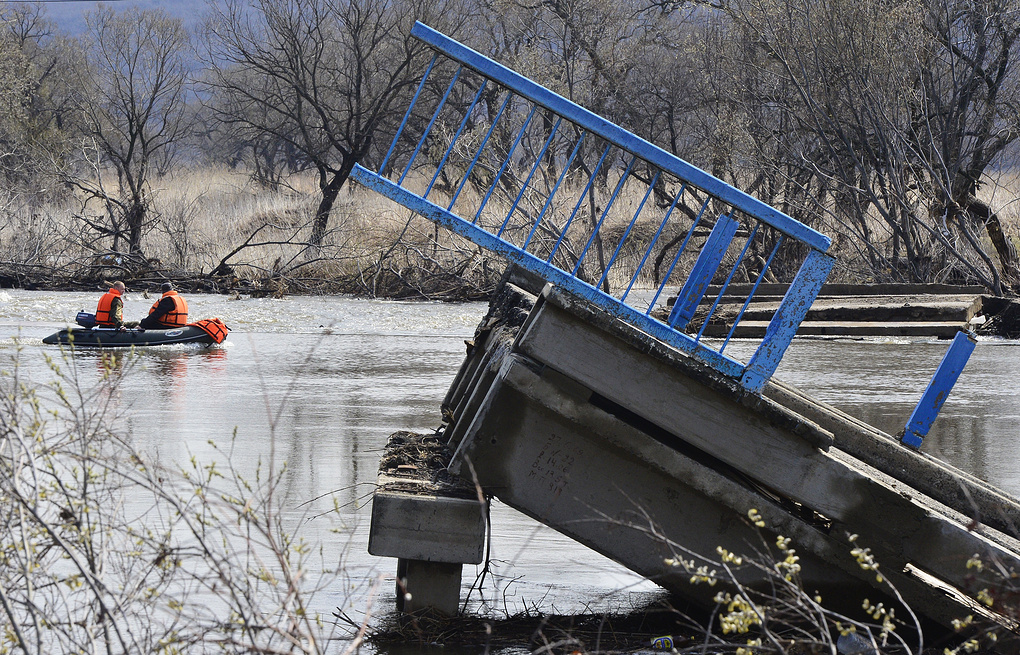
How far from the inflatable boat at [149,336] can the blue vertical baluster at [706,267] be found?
13062 millimetres

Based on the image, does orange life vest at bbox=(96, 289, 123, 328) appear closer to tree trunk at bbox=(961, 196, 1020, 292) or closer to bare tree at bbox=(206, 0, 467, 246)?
bare tree at bbox=(206, 0, 467, 246)

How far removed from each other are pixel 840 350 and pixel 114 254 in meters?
18.0

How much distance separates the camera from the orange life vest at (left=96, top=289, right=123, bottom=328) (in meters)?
16.9

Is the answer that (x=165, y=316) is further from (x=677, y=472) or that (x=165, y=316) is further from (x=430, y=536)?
(x=677, y=472)

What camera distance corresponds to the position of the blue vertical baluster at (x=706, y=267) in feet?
16.8

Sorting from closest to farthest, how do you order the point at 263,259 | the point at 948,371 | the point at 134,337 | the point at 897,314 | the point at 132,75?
the point at 948,371
the point at 134,337
the point at 897,314
the point at 263,259
the point at 132,75

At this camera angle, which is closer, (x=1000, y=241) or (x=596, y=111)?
(x=1000, y=241)

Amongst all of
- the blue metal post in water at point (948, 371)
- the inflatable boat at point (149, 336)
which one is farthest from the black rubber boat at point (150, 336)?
the blue metal post in water at point (948, 371)

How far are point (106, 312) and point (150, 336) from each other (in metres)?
0.80

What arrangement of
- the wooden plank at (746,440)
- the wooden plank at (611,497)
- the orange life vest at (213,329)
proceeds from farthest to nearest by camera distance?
the orange life vest at (213,329) → the wooden plank at (611,497) → the wooden plank at (746,440)

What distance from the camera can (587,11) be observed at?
27.1m

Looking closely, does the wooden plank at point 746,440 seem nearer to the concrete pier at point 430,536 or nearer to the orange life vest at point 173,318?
the concrete pier at point 430,536

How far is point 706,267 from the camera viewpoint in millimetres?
5207

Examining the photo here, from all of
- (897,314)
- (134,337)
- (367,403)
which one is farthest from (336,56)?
(367,403)
